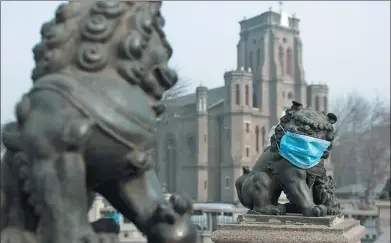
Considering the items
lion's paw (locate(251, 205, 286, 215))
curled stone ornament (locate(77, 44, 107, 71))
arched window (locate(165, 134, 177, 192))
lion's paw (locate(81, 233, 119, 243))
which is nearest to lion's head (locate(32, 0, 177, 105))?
curled stone ornament (locate(77, 44, 107, 71))

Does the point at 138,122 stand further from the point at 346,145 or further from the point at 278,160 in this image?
the point at 346,145

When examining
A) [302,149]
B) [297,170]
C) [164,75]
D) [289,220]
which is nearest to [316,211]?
[289,220]

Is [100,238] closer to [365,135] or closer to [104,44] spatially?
[104,44]

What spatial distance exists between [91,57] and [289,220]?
378cm

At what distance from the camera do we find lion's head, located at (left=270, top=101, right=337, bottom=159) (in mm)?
5395

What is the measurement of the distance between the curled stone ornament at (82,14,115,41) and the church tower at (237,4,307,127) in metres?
65.7

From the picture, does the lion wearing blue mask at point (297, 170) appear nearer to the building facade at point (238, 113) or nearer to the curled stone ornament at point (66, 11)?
the curled stone ornament at point (66, 11)

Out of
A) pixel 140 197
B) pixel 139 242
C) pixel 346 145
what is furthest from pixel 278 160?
pixel 346 145

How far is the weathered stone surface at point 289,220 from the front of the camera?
5320 millimetres

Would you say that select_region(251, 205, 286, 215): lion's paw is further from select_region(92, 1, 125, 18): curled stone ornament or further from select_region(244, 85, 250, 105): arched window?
select_region(244, 85, 250, 105): arched window

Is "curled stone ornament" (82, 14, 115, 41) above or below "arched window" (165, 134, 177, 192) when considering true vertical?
below

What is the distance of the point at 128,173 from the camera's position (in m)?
2.03

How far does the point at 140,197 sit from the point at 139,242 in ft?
45.1

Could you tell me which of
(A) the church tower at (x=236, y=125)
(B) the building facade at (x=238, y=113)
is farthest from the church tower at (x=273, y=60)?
(A) the church tower at (x=236, y=125)
